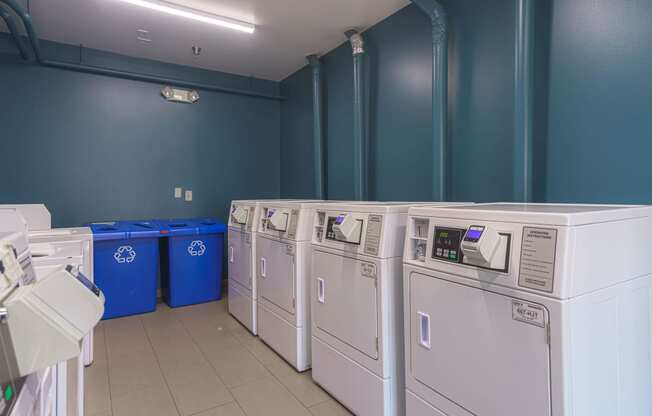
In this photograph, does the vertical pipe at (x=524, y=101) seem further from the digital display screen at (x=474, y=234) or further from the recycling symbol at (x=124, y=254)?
the recycling symbol at (x=124, y=254)

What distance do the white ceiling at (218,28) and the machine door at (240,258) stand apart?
190 cm

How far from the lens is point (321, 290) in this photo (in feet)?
6.96

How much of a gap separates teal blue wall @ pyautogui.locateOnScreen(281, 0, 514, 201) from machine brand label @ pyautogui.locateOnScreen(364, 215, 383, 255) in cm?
96

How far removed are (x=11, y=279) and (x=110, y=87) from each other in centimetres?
375

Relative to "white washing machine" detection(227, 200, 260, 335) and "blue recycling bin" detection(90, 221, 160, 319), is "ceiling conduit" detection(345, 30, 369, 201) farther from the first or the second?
"blue recycling bin" detection(90, 221, 160, 319)

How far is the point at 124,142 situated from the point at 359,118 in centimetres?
268

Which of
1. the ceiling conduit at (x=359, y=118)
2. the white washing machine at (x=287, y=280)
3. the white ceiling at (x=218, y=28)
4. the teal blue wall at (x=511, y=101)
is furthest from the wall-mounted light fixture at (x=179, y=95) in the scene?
the white washing machine at (x=287, y=280)

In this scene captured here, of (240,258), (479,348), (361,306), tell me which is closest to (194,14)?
(240,258)

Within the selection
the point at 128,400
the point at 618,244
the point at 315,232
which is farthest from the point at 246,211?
the point at 618,244

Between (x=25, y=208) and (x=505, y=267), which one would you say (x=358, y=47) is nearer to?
(x=505, y=267)

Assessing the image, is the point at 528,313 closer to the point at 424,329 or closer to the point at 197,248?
the point at 424,329

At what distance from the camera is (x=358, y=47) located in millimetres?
3109

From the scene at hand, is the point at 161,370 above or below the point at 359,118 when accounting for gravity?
below

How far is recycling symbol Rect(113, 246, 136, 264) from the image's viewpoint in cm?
337
